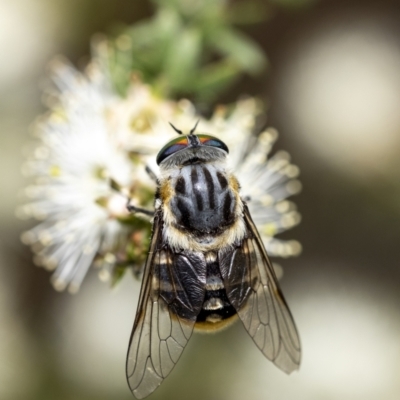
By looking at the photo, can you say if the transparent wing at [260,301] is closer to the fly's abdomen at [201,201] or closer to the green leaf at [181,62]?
the fly's abdomen at [201,201]

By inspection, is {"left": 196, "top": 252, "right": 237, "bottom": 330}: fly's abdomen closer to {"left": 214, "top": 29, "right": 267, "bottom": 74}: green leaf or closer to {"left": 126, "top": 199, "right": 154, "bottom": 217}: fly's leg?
{"left": 126, "top": 199, "right": 154, "bottom": 217}: fly's leg

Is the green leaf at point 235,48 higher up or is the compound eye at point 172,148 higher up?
the green leaf at point 235,48

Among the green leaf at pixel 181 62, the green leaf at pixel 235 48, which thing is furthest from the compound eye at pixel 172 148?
the green leaf at pixel 235 48

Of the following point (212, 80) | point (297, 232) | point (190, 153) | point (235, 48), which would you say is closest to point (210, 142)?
point (190, 153)

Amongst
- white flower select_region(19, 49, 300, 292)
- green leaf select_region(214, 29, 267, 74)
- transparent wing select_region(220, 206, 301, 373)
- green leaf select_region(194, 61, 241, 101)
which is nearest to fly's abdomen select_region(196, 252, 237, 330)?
transparent wing select_region(220, 206, 301, 373)

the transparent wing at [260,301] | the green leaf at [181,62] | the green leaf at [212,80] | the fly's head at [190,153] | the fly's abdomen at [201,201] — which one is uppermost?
the green leaf at [181,62]

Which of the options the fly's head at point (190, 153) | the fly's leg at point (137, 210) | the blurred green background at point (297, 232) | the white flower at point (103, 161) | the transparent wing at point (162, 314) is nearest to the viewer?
the transparent wing at point (162, 314)
